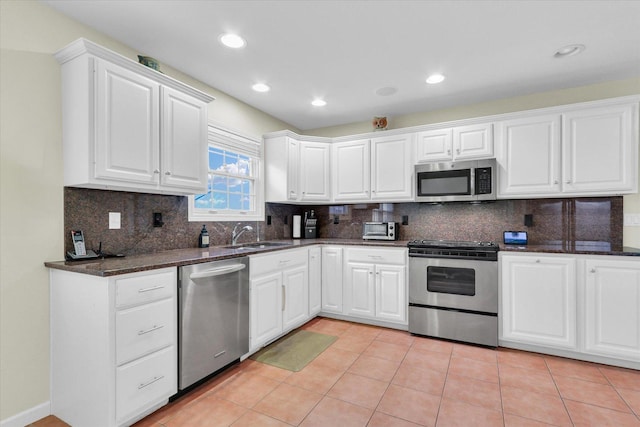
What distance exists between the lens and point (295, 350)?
2.82 metres

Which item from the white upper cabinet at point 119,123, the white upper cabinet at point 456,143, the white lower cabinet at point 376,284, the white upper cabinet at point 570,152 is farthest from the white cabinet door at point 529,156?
the white upper cabinet at point 119,123

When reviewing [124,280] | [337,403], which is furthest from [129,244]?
[337,403]

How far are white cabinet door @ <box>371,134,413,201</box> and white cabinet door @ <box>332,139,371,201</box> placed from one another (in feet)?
0.30

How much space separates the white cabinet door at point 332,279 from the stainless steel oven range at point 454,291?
33.0 inches

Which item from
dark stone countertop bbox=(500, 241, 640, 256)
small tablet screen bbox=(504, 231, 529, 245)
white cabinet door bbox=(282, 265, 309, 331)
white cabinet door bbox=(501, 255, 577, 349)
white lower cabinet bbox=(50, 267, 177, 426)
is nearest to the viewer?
white lower cabinet bbox=(50, 267, 177, 426)

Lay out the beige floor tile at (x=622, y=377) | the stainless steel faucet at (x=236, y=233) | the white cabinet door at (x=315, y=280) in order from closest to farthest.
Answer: the beige floor tile at (x=622, y=377), the stainless steel faucet at (x=236, y=233), the white cabinet door at (x=315, y=280)

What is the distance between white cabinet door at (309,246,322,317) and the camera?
11.6 ft

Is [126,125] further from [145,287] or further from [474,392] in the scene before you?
[474,392]

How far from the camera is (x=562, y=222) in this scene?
3.18 m

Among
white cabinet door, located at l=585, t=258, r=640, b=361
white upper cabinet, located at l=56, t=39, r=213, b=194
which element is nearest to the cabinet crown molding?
white upper cabinet, located at l=56, t=39, r=213, b=194

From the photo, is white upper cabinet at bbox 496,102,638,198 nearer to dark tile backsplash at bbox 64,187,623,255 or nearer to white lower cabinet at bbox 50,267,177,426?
dark tile backsplash at bbox 64,187,623,255

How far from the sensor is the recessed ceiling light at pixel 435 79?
293cm

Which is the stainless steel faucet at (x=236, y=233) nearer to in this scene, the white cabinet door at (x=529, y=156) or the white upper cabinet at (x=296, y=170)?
the white upper cabinet at (x=296, y=170)

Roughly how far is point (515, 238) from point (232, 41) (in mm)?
3324
